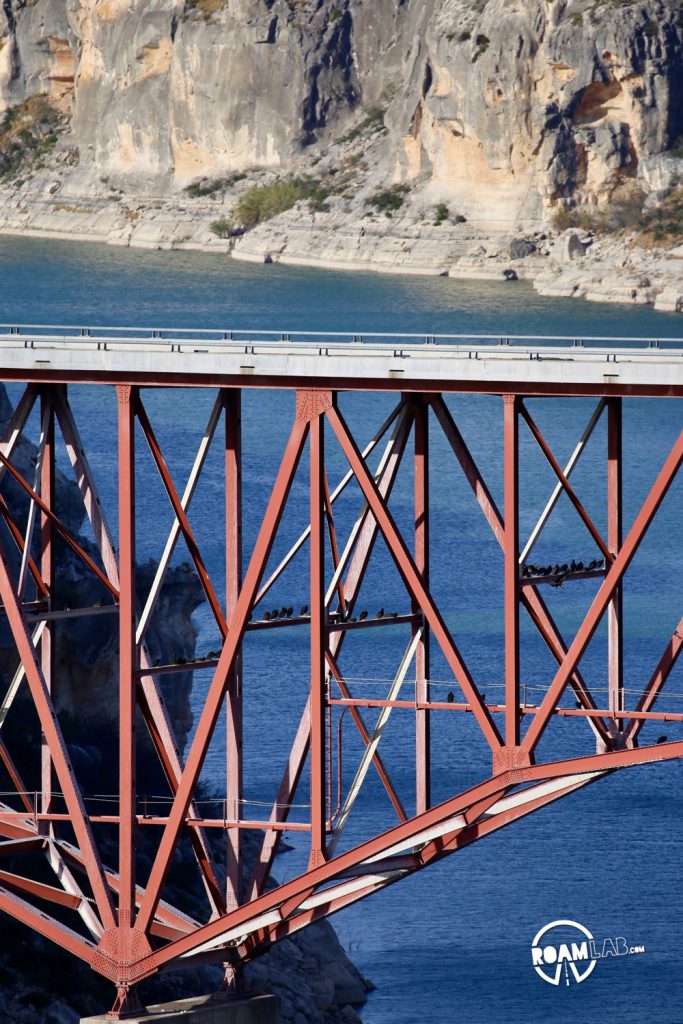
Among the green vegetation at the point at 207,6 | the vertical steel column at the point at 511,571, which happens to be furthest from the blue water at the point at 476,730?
the green vegetation at the point at 207,6

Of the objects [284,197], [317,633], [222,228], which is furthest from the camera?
[222,228]

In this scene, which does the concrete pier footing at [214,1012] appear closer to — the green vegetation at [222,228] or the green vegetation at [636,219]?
the green vegetation at [636,219]

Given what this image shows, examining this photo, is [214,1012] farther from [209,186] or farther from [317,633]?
[209,186]

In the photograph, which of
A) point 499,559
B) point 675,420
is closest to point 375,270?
point 675,420

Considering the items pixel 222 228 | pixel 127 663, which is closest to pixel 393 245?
pixel 222 228

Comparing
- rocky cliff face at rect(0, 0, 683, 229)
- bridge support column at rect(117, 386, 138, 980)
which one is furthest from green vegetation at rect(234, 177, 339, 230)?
bridge support column at rect(117, 386, 138, 980)

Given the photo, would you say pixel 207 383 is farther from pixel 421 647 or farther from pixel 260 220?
pixel 260 220
